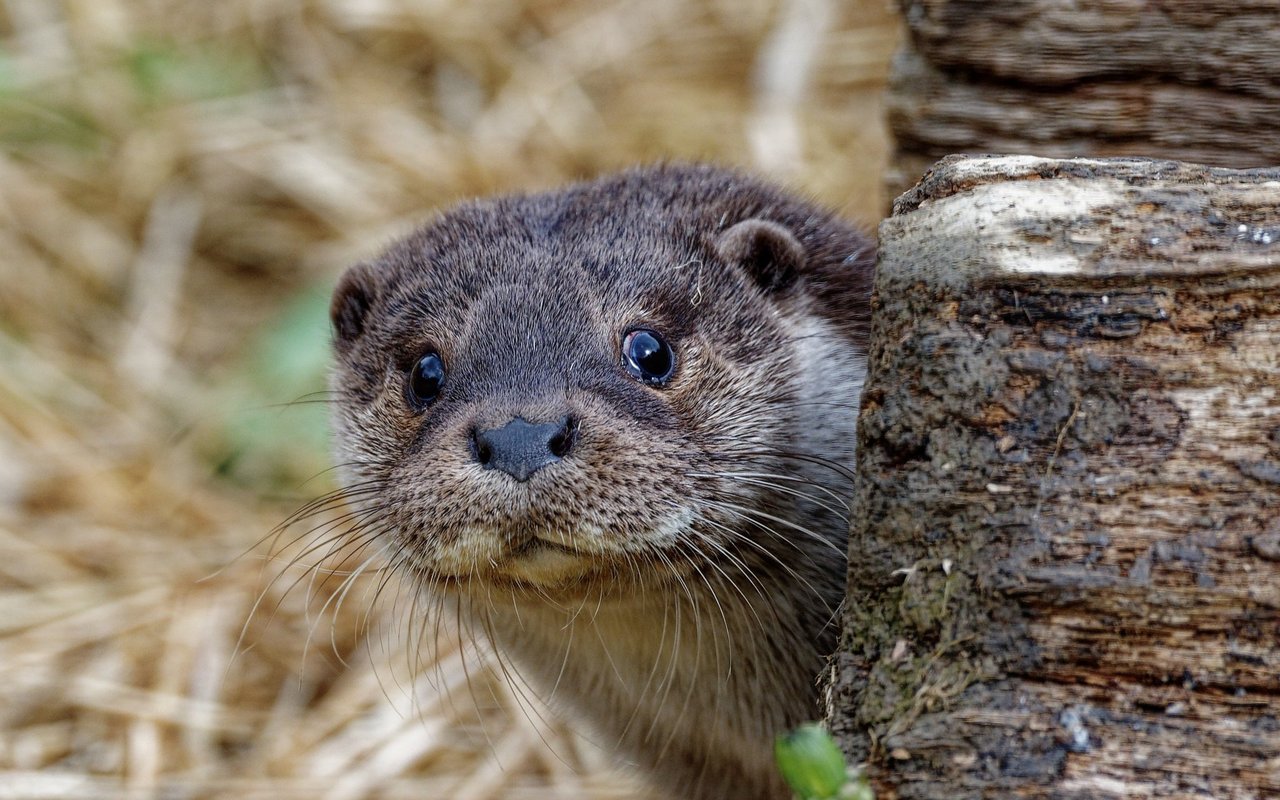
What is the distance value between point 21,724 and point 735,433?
2606 millimetres

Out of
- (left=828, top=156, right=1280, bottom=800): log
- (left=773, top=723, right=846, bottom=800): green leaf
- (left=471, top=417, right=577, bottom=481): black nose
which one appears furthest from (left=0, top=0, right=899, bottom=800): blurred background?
(left=773, top=723, right=846, bottom=800): green leaf

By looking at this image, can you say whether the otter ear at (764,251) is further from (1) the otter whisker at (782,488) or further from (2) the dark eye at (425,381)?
(2) the dark eye at (425,381)

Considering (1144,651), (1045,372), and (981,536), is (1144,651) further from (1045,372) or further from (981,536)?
(1045,372)

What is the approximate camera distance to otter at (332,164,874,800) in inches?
90.8

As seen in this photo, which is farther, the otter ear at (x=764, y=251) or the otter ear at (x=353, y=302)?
the otter ear at (x=353, y=302)

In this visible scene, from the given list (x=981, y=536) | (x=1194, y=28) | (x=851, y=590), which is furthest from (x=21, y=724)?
(x=1194, y=28)

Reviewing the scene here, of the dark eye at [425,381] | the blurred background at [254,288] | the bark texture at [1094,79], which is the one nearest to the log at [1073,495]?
the dark eye at [425,381]

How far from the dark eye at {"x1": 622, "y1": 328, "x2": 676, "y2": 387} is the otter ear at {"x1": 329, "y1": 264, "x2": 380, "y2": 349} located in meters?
0.81

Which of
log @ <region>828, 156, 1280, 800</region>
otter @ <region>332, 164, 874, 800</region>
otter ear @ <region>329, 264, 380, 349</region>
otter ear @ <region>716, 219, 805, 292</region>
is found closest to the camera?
log @ <region>828, 156, 1280, 800</region>

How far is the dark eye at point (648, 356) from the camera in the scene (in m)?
2.58

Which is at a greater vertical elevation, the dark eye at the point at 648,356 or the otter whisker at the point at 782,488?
the dark eye at the point at 648,356

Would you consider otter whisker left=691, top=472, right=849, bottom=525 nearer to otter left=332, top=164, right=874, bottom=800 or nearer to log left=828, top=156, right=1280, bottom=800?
otter left=332, top=164, right=874, bottom=800

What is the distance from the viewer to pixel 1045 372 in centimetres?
194

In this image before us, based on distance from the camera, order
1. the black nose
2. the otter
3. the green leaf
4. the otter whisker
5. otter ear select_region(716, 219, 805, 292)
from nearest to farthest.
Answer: the green leaf
the black nose
the otter
the otter whisker
otter ear select_region(716, 219, 805, 292)
